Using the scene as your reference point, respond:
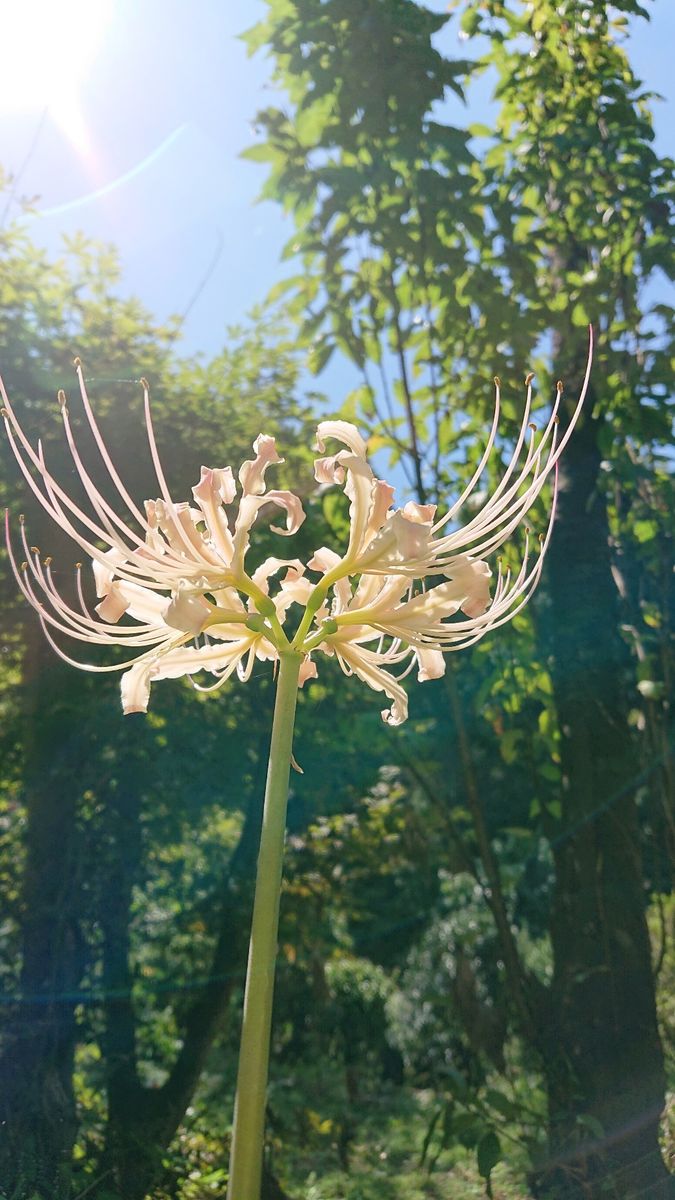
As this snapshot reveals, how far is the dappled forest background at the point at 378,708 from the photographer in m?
1.80

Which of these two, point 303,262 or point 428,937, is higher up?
point 303,262

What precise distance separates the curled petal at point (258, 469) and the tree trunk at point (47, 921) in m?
1.57

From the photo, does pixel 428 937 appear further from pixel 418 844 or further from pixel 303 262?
pixel 303 262

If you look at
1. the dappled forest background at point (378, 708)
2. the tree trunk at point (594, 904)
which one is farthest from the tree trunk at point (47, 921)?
the tree trunk at point (594, 904)

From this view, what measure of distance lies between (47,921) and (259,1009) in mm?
2467

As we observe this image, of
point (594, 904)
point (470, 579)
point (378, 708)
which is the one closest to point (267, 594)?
point (470, 579)

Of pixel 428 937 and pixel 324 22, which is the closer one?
pixel 324 22

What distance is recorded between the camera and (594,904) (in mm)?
1909

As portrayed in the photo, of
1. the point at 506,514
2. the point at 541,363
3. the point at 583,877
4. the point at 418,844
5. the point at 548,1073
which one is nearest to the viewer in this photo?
the point at 506,514

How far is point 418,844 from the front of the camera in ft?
11.6

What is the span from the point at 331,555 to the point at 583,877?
137cm

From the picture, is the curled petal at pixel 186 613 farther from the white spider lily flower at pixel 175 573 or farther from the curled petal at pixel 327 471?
the curled petal at pixel 327 471

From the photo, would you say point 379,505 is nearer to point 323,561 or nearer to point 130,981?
point 323,561

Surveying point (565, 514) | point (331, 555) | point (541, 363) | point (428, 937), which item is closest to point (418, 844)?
point (428, 937)
